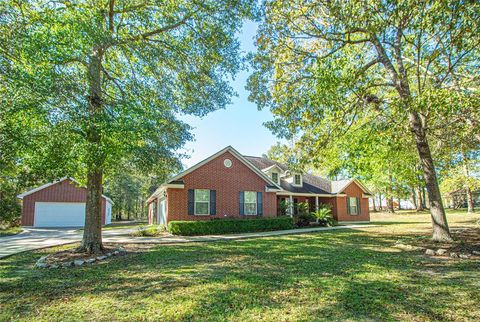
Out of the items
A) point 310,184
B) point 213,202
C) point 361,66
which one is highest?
point 361,66

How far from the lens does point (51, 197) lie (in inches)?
966

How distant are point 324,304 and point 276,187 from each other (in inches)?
593

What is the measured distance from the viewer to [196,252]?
9133mm

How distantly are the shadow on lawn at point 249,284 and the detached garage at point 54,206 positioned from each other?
1951cm

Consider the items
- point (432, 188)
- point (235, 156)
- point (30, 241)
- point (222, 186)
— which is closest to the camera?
point (432, 188)

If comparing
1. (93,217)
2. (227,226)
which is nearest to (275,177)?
(227,226)

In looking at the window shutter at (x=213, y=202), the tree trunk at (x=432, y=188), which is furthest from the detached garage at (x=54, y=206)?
the tree trunk at (x=432, y=188)

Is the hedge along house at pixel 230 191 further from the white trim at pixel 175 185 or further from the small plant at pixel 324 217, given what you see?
the small plant at pixel 324 217

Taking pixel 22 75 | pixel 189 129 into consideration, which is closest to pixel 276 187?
pixel 189 129

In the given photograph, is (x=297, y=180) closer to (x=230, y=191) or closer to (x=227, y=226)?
(x=230, y=191)

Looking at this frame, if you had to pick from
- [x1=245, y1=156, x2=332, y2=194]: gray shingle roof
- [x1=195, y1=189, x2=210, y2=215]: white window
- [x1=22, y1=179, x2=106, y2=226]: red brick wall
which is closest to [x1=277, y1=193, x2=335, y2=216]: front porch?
[x1=245, y1=156, x2=332, y2=194]: gray shingle roof

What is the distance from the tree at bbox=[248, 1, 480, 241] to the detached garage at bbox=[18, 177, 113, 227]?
2110cm

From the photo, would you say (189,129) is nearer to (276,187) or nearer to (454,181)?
(276,187)

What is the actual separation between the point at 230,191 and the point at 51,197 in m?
18.4
